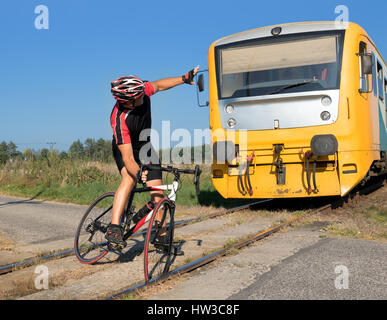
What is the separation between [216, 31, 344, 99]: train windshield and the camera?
316 inches

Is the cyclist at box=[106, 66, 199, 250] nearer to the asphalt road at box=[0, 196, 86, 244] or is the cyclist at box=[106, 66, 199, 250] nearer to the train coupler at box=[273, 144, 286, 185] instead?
the asphalt road at box=[0, 196, 86, 244]

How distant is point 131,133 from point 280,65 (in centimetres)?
456

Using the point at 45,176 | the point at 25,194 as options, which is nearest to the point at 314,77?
the point at 25,194

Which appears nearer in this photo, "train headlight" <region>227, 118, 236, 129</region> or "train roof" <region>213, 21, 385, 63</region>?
"train roof" <region>213, 21, 385, 63</region>

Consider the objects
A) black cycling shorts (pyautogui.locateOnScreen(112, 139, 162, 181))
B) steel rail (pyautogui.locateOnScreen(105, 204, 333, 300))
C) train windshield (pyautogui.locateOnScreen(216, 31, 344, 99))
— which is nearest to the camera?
steel rail (pyautogui.locateOnScreen(105, 204, 333, 300))

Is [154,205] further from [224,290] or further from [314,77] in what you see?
[314,77]

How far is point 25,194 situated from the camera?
1542cm

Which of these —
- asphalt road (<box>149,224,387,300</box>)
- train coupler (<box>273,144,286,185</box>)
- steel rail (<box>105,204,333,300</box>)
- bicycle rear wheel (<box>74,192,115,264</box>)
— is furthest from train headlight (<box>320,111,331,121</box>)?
bicycle rear wheel (<box>74,192,115,264</box>)

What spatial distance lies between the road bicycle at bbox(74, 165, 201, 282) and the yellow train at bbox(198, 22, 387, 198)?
336cm

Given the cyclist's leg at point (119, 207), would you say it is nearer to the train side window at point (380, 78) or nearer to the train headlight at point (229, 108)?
the train headlight at point (229, 108)

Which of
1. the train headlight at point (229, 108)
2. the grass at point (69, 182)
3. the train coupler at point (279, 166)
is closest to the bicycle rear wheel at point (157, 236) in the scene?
the train coupler at point (279, 166)

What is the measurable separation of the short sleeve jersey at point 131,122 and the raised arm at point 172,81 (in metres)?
0.22

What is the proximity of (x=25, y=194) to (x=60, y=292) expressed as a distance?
12393 mm

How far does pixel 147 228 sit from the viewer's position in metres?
5.06
